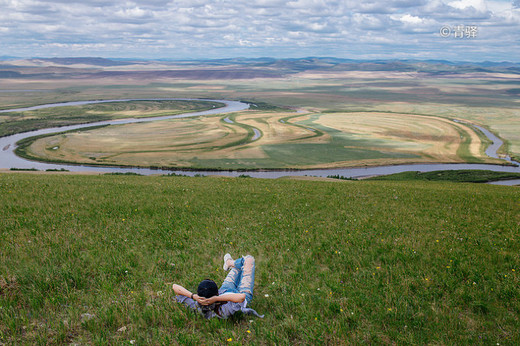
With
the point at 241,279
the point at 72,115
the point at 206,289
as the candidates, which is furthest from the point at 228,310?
the point at 72,115

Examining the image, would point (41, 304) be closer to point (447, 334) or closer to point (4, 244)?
point (4, 244)

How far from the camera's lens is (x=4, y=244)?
35.8 ft

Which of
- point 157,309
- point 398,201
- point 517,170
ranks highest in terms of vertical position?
point 157,309

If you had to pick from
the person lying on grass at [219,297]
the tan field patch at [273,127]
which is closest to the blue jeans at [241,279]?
the person lying on grass at [219,297]

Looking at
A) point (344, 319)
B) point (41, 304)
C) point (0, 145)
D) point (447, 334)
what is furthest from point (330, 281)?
point (0, 145)

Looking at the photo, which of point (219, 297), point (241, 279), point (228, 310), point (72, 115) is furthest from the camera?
point (72, 115)

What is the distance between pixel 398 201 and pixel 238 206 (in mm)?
9247

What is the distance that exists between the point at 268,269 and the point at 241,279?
1.85m

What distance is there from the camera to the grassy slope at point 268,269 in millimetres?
7188

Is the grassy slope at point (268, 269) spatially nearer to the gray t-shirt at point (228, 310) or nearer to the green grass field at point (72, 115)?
the gray t-shirt at point (228, 310)

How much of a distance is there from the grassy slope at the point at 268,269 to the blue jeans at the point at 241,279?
0.52 meters

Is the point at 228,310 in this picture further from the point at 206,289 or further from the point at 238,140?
the point at 238,140

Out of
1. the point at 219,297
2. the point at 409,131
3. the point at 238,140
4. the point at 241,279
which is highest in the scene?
the point at 219,297

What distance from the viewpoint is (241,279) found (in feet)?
28.1
